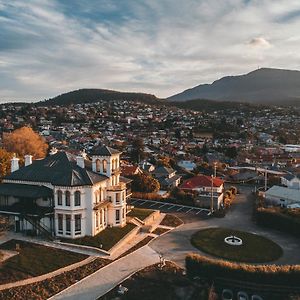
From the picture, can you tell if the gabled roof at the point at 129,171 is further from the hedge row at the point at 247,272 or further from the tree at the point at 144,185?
the hedge row at the point at 247,272

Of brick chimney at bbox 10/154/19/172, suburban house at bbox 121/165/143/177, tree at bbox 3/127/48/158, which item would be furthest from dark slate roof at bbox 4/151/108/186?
tree at bbox 3/127/48/158

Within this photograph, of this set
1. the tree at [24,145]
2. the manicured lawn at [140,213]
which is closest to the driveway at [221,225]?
the manicured lawn at [140,213]

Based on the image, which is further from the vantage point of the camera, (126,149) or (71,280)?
(126,149)

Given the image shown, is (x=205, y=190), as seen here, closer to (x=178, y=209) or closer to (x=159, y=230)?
(x=178, y=209)

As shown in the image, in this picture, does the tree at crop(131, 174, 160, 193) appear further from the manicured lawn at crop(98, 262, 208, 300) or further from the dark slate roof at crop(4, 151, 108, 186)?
the manicured lawn at crop(98, 262, 208, 300)

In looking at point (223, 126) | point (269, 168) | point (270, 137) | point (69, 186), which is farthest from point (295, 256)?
point (223, 126)

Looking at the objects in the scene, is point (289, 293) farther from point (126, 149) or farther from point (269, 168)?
point (126, 149)
